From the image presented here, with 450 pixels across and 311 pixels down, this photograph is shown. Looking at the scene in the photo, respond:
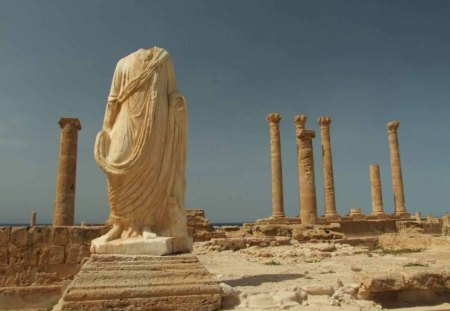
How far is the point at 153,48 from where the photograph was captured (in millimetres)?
5348

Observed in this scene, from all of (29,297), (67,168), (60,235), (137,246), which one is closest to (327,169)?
(67,168)

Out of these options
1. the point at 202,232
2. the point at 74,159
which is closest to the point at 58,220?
the point at 74,159

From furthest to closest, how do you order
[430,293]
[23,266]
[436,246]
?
[436,246]
[23,266]
[430,293]

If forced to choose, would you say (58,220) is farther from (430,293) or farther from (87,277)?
(430,293)

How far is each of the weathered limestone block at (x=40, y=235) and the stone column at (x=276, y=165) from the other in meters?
18.2

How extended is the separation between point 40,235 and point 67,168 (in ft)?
24.4

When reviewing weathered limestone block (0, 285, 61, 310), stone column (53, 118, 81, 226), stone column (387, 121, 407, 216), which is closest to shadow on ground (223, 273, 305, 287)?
weathered limestone block (0, 285, 61, 310)

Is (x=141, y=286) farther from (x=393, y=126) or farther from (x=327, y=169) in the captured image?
(x=393, y=126)

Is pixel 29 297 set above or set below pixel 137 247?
below

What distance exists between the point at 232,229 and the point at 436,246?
11210 millimetres

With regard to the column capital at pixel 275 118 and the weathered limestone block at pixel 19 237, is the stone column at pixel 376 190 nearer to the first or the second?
the column capital at pixel 275 118

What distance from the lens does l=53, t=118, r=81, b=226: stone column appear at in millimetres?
15852

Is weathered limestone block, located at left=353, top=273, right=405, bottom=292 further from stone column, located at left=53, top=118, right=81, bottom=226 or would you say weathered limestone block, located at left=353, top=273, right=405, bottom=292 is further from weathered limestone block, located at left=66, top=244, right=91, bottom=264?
stone column, located at left=53, top=118, right=81, bottom=226

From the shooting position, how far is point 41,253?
9.20 metres
